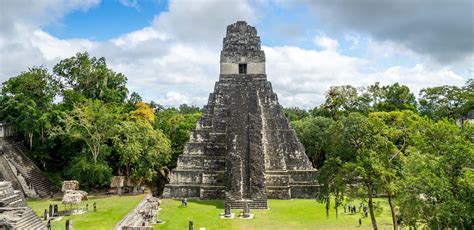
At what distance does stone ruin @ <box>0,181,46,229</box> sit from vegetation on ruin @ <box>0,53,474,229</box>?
5542 millimetres

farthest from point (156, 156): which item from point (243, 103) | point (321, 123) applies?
point (321, 123)

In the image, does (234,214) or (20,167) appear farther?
(20,167)

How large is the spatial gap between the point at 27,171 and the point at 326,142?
71.5ft

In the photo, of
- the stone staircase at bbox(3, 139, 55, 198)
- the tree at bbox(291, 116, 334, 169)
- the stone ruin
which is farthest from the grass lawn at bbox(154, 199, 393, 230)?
the tree at bbox(291, 116, 334, 169)

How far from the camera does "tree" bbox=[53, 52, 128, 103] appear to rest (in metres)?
31.8

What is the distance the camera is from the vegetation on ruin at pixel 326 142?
10.3 metres

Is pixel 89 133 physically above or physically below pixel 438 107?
below

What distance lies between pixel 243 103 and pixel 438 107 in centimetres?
1903

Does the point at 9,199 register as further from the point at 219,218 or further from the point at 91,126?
the point at 91,126

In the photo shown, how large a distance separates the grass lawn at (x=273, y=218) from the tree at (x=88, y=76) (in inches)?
535

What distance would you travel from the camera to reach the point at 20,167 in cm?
2697

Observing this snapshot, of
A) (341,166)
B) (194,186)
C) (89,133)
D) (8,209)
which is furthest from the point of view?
(89,133)

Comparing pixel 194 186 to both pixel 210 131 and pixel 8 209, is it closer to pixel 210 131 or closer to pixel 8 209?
pixel 210 131

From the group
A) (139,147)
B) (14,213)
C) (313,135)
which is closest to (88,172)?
(139,147)
